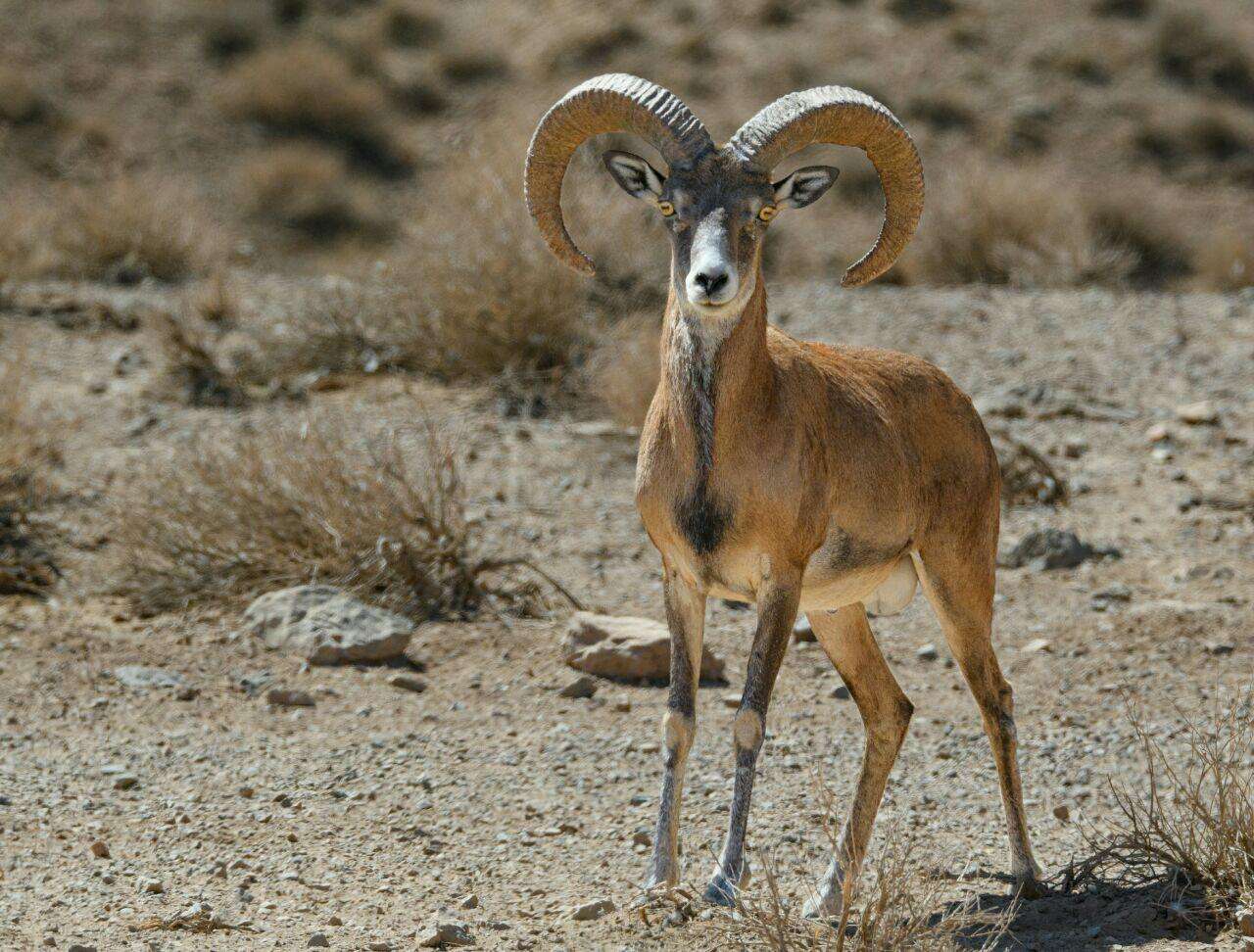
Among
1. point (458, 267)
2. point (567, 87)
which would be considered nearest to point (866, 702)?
point (458, 267)

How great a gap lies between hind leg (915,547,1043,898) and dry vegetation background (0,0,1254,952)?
0.20m

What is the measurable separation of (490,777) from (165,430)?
623 cm

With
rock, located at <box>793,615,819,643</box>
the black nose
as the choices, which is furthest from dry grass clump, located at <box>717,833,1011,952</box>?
rock, located at <box>793,615,819,643</box>

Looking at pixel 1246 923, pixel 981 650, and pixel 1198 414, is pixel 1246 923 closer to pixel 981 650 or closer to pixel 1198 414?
pixel 981 650

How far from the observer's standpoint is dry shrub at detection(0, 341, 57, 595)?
9.69m

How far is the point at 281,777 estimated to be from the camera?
700 cm

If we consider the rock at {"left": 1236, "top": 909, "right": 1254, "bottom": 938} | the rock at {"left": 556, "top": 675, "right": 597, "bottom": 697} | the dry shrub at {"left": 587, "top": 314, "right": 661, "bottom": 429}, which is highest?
the dry shrub at {"left": 587, "top": 314, "right": 661, "bottom": 429}

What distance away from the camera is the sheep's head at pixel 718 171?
5.24m

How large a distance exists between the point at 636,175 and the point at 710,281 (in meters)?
0.94

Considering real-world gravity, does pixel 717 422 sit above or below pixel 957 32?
→ below

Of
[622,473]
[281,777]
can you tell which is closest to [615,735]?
[281,777]

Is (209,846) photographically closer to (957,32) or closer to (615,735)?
(615,735)

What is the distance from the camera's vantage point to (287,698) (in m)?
7.93

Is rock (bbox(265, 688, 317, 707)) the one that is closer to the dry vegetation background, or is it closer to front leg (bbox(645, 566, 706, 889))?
the dry vegetation background
